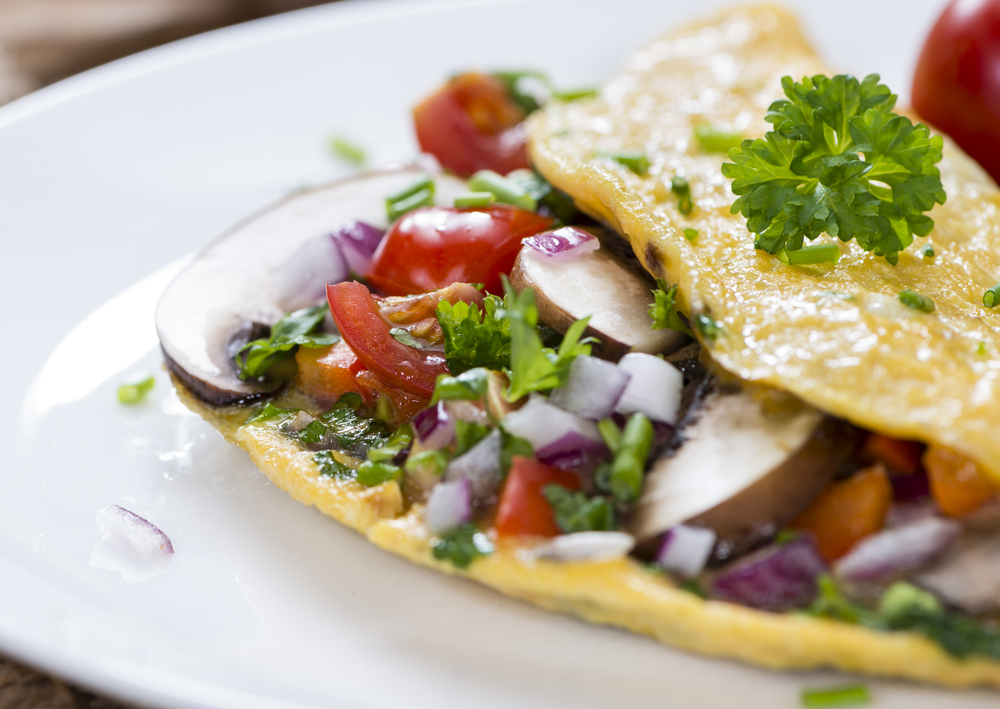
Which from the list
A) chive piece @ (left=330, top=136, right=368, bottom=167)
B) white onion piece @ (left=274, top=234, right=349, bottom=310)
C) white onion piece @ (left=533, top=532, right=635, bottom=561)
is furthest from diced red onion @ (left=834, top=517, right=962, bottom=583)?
chive piece @ (left=330, top=136, right=368, bottom=167)

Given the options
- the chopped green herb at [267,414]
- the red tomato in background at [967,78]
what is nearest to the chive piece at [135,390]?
the chopped green herb at [267,414]

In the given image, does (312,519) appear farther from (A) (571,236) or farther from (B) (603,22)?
(B) (603,22)

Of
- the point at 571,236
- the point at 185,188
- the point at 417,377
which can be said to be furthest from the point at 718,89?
the point at 185,188

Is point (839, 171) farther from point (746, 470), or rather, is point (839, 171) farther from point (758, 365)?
point (746, 470)

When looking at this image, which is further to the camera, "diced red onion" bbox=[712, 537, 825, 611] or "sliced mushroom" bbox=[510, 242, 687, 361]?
"sliced mushroom" bbox=[510, 242, 687, 361]

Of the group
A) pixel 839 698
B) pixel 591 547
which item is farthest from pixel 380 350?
pixel 839 698

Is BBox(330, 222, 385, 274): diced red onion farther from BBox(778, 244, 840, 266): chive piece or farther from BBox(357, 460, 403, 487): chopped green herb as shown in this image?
BBox(778, 244, 840, 266): chive piece
